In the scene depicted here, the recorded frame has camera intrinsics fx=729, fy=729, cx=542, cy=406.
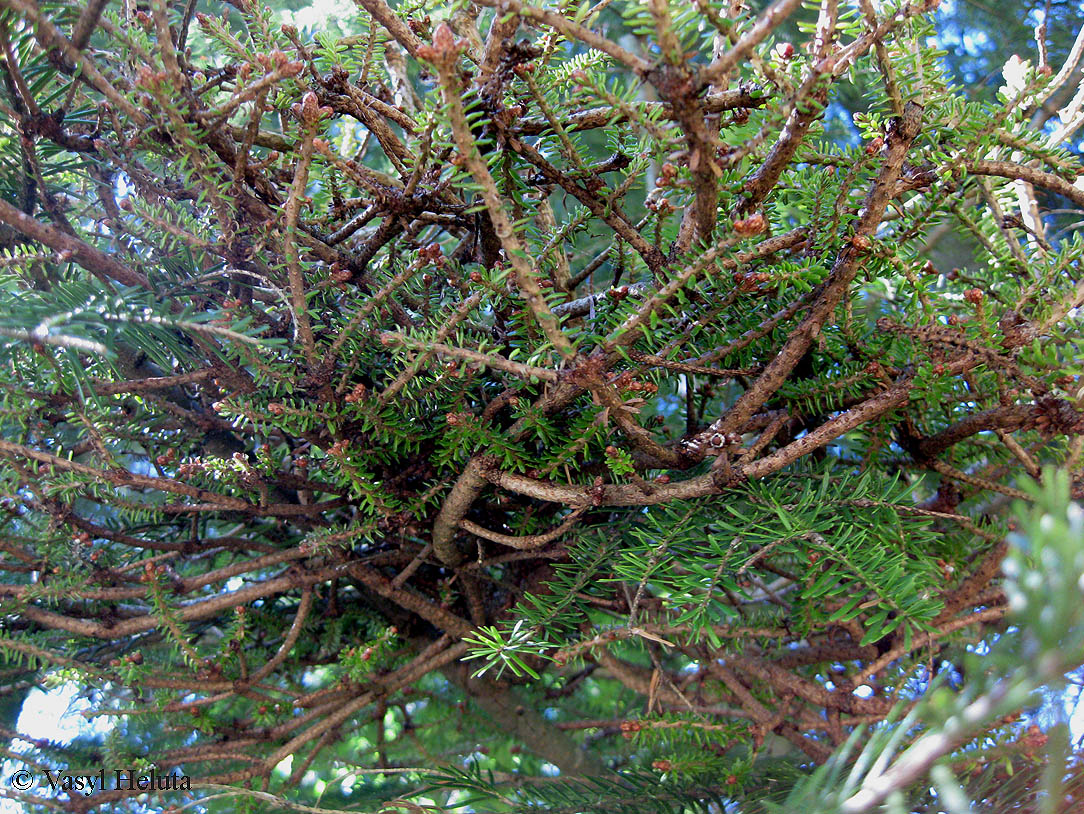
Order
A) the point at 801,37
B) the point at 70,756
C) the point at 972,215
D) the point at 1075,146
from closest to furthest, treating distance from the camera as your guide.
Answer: the point at 972,215
the point at 70,756
the point at 1075,146
the point at 801,37

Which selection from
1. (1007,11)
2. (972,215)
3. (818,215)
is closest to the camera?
(818,215)

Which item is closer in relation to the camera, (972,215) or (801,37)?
(972,215)

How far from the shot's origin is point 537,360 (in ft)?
1.40

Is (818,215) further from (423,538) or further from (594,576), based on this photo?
(423,538)

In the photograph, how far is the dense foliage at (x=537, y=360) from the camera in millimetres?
375

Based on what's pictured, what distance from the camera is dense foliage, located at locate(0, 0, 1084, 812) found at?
0.38 metres

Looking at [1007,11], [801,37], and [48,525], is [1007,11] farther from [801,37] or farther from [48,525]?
[48,525]

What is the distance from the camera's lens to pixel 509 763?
0.90m

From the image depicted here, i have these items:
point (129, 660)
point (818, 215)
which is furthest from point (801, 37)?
point (129, 660)

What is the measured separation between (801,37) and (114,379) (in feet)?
3.54

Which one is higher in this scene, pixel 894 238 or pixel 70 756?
pixel 894 238

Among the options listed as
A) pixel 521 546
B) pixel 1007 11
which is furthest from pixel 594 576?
pixel 1007 11

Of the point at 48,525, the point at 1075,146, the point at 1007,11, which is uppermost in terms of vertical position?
the point at 1007,11

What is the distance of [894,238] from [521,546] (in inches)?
12.5
